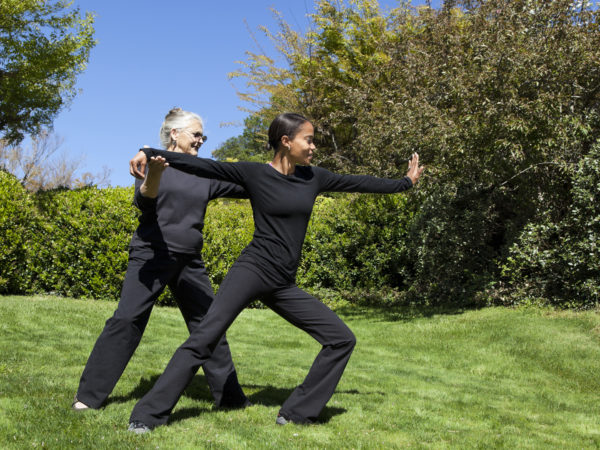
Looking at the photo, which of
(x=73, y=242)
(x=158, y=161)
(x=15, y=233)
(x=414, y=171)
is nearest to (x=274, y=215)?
(x=158, y=161)

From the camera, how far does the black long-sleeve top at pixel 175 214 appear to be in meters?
4.09

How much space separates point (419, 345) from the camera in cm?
934

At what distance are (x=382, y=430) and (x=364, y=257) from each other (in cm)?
905

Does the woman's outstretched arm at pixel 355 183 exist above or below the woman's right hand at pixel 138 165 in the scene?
above

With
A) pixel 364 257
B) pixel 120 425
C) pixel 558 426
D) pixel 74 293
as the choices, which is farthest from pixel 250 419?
pixel 364 257

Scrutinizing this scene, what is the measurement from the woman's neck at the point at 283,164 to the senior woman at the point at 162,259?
0.37 m

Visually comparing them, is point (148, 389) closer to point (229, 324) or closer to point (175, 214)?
point (229, 324)

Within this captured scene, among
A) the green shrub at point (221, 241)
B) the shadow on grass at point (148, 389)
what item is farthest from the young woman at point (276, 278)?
the green shrub at point (221, 241)

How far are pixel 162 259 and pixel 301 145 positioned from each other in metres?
1.29

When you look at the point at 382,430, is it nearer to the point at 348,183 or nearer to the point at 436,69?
the point at 348,183

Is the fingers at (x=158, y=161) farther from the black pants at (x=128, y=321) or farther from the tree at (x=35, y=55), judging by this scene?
the tree at (x=35, y=55)

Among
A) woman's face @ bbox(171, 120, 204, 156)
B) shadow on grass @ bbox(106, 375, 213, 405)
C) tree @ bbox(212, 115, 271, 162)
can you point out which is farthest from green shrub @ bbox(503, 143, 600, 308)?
tree @ bbox(212, 115, 271, 162)

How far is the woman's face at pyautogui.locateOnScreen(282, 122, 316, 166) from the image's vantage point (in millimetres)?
3916

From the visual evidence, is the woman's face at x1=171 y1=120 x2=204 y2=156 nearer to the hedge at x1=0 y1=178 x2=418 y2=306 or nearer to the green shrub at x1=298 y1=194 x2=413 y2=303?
the hedge at x1=0 y1=178 x2=418 y2=306
